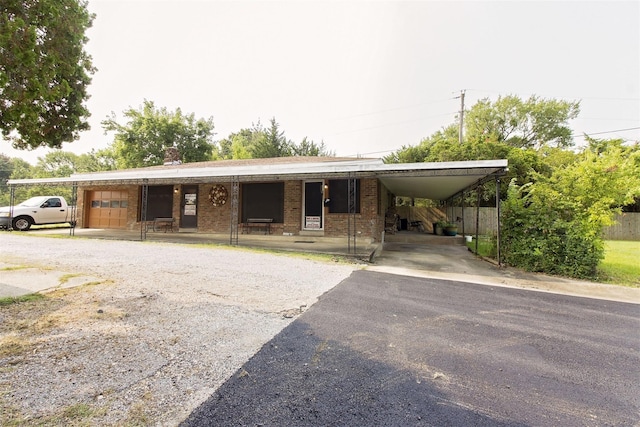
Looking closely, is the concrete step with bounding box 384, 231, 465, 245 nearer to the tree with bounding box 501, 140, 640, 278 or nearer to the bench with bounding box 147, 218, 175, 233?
the tree with bounding box 501, 140, 640, 278

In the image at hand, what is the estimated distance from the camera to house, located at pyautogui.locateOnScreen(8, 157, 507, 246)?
9028 mm

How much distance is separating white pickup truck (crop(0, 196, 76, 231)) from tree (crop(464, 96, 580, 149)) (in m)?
29.8

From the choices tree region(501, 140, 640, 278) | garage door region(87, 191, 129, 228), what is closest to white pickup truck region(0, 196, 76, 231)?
garage door region(87, 191, 129, 228)

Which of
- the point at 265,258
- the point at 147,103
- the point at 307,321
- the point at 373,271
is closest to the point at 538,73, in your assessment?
the point at 373,271

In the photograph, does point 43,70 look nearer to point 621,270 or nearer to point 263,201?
point 263,201

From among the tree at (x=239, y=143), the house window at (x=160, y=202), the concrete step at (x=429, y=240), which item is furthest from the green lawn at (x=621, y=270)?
the tree at (x=239, y=143)

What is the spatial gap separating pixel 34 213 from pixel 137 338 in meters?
16.3

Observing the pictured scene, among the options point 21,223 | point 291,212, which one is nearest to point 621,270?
point 291,212

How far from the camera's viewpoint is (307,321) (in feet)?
10.9

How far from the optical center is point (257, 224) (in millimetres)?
11719

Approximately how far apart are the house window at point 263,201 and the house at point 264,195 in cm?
4

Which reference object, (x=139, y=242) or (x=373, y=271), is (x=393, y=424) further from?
(x=139, y=242)

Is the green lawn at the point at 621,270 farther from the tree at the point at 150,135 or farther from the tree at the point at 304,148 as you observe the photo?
the tree at the point at 150,135

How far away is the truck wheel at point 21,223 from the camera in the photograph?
13.0 m
